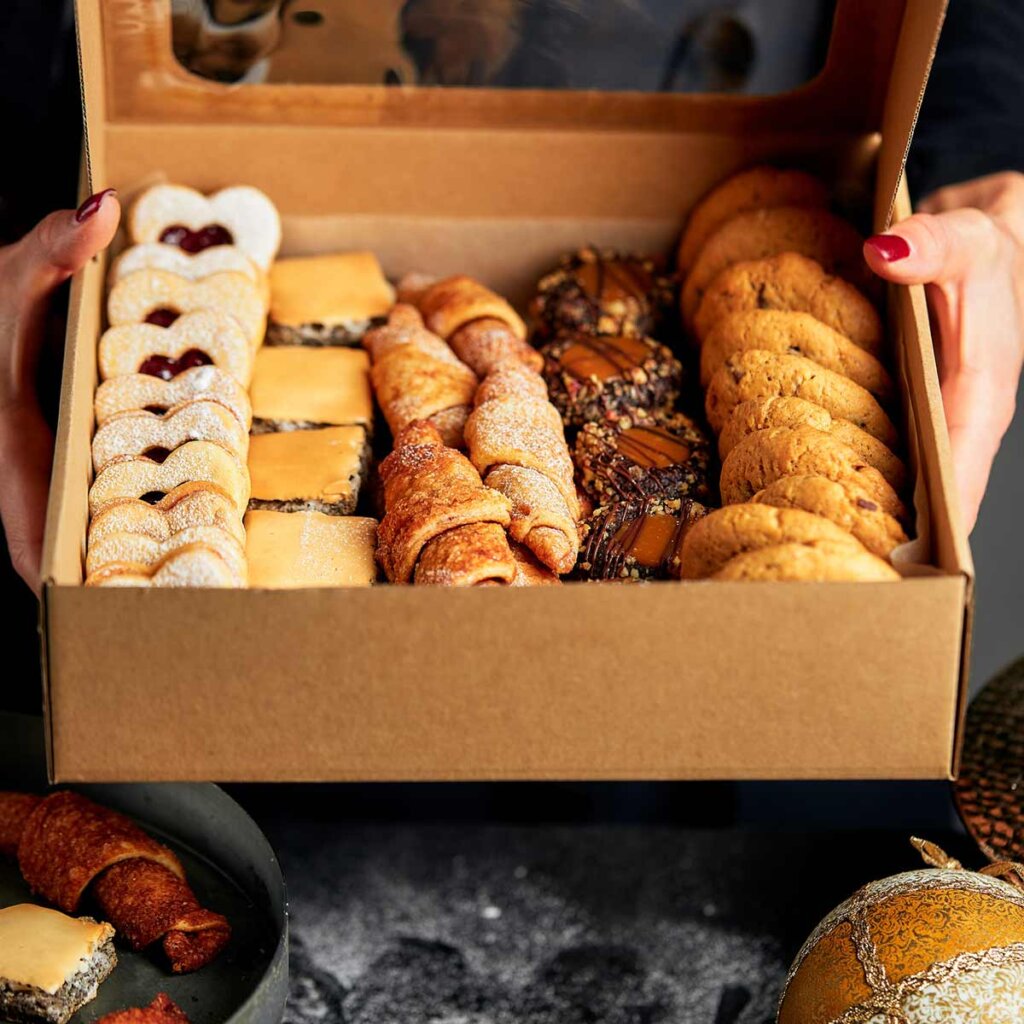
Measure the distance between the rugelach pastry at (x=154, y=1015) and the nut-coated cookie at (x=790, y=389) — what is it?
946mm

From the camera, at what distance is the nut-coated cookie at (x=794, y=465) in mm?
1292

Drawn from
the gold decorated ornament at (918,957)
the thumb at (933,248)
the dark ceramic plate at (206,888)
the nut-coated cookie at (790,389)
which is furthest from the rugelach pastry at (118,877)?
the thumb at (933,248)

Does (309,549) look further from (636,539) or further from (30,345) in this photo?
(30,345)

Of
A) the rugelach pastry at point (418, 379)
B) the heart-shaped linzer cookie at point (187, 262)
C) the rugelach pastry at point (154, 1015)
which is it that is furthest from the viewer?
the heart-shaped linzer cookie at point (187, 262)

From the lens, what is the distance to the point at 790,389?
149cm

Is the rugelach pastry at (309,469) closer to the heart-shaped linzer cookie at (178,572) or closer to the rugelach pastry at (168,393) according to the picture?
the rugelach pastry at (168,393)

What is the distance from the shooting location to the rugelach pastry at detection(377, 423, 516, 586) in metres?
1.29

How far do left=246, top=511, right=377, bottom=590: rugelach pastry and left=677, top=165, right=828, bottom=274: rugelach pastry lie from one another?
718 millimetres

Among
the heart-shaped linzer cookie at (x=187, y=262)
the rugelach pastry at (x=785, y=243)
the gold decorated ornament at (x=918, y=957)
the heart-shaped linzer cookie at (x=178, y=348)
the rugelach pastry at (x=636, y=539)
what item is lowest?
the gold decorated ornament at (x=918, y=957)

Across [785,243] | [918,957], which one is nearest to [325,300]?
[785,243]

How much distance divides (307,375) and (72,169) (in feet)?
1.66

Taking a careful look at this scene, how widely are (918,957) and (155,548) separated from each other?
89 centimetres

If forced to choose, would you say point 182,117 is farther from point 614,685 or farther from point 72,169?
point 614,685

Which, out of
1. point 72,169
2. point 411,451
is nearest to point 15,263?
point 72,169
